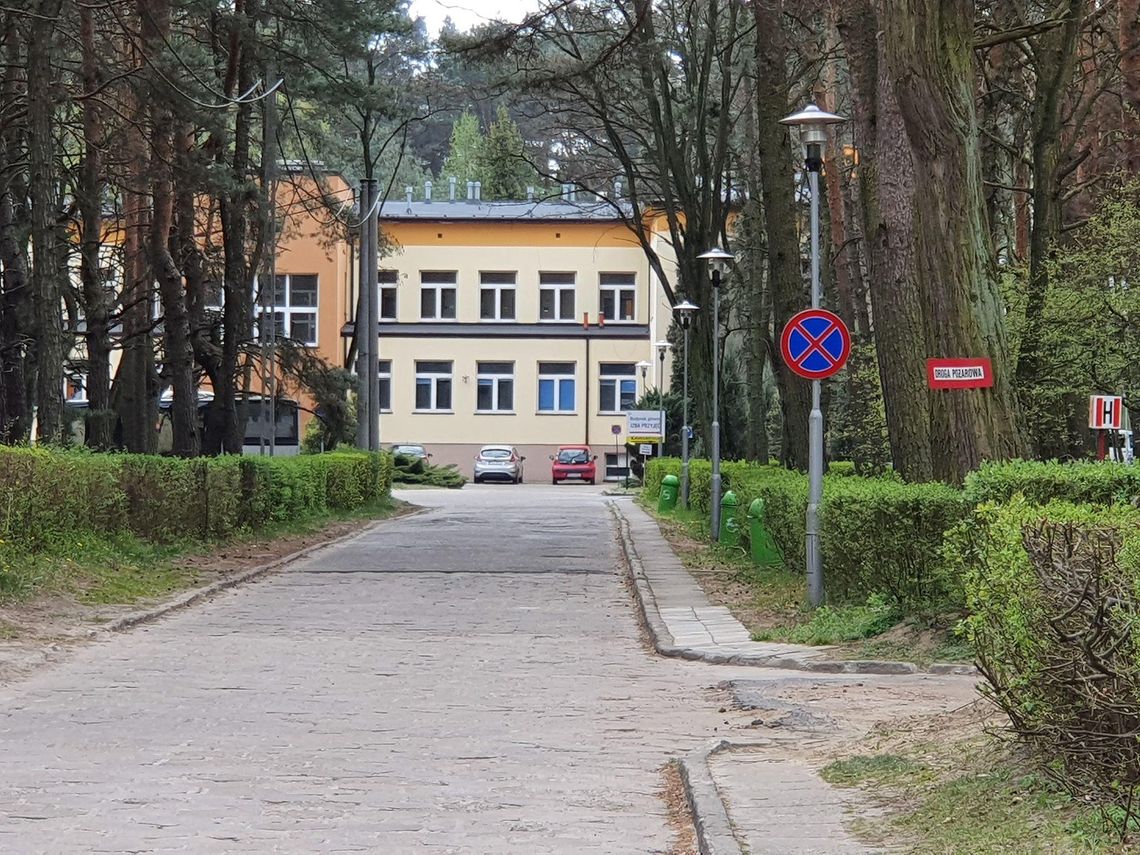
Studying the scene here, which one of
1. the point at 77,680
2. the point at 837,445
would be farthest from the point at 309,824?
the point at 837,445

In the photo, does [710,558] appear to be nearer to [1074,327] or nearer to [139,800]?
[1074,327]

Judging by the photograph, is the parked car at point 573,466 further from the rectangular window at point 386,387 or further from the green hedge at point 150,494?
the green hedge at point 150,494

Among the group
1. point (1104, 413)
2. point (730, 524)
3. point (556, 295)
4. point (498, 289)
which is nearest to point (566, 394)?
point (556, 295)

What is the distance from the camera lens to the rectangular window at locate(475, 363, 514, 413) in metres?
76.9

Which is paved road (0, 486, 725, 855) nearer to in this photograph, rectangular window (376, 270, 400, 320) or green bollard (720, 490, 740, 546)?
green bollard (720, 490, 740, 546)

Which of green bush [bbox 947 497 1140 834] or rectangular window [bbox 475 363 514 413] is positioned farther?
rectangular window [bbox 475 363 514 413]

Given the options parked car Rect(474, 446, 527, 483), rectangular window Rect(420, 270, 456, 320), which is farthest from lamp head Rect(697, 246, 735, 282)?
rectangular window Rect(420, 270, 456, 320)

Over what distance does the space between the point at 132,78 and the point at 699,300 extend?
39.5 ft

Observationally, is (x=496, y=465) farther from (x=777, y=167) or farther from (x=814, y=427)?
(x=814, y=427)

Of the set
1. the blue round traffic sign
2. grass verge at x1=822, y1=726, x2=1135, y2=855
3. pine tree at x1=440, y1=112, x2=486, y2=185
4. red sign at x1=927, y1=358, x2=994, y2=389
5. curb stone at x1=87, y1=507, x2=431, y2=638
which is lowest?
curb stone at x1=87, y1=507, x2=431, y2=638

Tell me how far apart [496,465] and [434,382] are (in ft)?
31.0

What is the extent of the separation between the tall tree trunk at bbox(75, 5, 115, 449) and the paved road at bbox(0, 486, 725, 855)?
11.2 metres

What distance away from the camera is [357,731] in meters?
9.55

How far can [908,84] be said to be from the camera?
14852 millimetres
